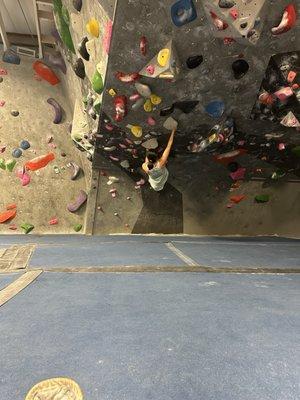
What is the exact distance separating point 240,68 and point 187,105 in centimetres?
68

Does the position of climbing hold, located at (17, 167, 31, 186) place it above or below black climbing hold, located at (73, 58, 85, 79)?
below

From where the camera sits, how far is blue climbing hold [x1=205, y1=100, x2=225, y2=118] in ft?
11.0

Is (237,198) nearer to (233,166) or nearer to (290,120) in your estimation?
(233,166)

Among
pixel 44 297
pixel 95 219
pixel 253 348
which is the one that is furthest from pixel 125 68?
pixel 95 219

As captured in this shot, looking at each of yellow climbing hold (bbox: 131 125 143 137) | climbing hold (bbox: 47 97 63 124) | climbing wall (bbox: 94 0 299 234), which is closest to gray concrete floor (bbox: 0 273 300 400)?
climbing wall (bbox: 94 0 299 234)

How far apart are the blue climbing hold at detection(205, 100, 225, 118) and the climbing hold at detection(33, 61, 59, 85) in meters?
3.27

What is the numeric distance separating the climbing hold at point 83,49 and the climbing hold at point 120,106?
54cm

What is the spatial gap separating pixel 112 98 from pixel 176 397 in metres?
2.97

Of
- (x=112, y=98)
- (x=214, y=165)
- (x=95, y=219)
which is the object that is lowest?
(x=95, y=219)

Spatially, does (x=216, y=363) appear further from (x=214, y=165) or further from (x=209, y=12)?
(x=214, y=165)

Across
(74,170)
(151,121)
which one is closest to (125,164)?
(74,170)

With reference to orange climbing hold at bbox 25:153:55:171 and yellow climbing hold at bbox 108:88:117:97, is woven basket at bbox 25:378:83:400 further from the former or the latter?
orange climbing hold at bbox 25:153:55:171

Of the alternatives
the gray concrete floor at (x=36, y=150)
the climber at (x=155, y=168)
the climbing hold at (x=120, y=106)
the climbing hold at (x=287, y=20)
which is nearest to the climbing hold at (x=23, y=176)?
the gray concrete floor at (x=36, y=150)

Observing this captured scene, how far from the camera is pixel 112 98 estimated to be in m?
3.32
